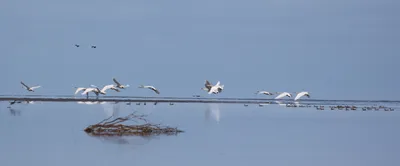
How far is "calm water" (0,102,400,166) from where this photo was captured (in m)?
24.6

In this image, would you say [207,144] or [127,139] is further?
[127,139]

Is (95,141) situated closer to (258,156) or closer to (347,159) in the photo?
(258,156)

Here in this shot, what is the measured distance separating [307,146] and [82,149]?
682 centimetres

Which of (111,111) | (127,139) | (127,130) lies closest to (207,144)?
(127,139)

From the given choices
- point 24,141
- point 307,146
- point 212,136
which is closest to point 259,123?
point 212,136

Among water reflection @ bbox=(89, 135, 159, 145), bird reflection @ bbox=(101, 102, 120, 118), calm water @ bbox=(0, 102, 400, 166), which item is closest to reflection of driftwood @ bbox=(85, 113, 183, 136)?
calm water @ bbox=(0, 102, 400, 166)

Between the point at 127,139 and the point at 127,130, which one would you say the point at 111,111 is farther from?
the point at 127,139

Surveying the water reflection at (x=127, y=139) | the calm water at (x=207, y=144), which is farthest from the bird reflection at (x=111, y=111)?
the water reflection at (x=127, y=139)

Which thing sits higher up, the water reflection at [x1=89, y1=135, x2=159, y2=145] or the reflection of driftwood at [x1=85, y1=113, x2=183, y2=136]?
the reflection of driftwood at [x1=85, y1=113, x2=183, y2=136]

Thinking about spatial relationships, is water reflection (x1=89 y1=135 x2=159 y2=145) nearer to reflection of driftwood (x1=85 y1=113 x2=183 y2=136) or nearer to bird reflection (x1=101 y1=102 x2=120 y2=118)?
reflection of driftwood (x1=85 y1=113 x2=183 y2=136)

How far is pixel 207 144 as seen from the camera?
28.8 m

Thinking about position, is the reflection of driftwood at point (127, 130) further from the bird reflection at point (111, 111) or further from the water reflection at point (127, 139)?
the bird reflection at point (111, 111)

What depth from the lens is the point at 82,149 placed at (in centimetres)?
2623

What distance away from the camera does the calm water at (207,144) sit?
969 inches
